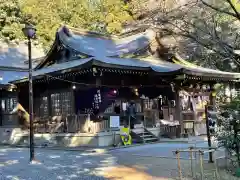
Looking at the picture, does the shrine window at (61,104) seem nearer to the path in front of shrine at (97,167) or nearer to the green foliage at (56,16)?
the path in front of shrine at (97,167)

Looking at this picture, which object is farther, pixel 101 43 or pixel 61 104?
pixel 101 43

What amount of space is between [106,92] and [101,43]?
498cm

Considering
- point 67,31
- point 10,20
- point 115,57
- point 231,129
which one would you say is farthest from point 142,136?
point 10,20

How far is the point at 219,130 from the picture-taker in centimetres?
821

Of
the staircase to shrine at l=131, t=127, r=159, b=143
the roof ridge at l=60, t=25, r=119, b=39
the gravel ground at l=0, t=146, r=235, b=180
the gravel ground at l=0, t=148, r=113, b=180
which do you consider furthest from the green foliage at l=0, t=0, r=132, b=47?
the gravel ground at l=0, t=146, r=235, b=180

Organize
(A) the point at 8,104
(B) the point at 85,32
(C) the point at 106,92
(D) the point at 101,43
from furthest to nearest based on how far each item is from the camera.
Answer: (A) the point at 8,104 < (B) the point at 85,32 < (D) the point at 101,43 < (C) the point at 106,92

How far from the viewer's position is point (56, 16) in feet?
110

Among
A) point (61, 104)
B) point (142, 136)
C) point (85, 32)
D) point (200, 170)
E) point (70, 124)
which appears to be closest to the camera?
point (200, 170)

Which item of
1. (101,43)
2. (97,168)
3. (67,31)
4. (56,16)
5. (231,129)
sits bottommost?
(97,168)

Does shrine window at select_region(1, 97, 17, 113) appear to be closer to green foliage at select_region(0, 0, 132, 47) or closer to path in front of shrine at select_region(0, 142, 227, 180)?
path in front of shrine at select_region(0, 142, 227, 180)

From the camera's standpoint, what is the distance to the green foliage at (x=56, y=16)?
32.0m

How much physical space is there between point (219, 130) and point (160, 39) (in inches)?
506

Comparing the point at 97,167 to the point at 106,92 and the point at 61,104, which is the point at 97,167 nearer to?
the point at 106,92

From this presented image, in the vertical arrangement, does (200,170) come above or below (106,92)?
below
